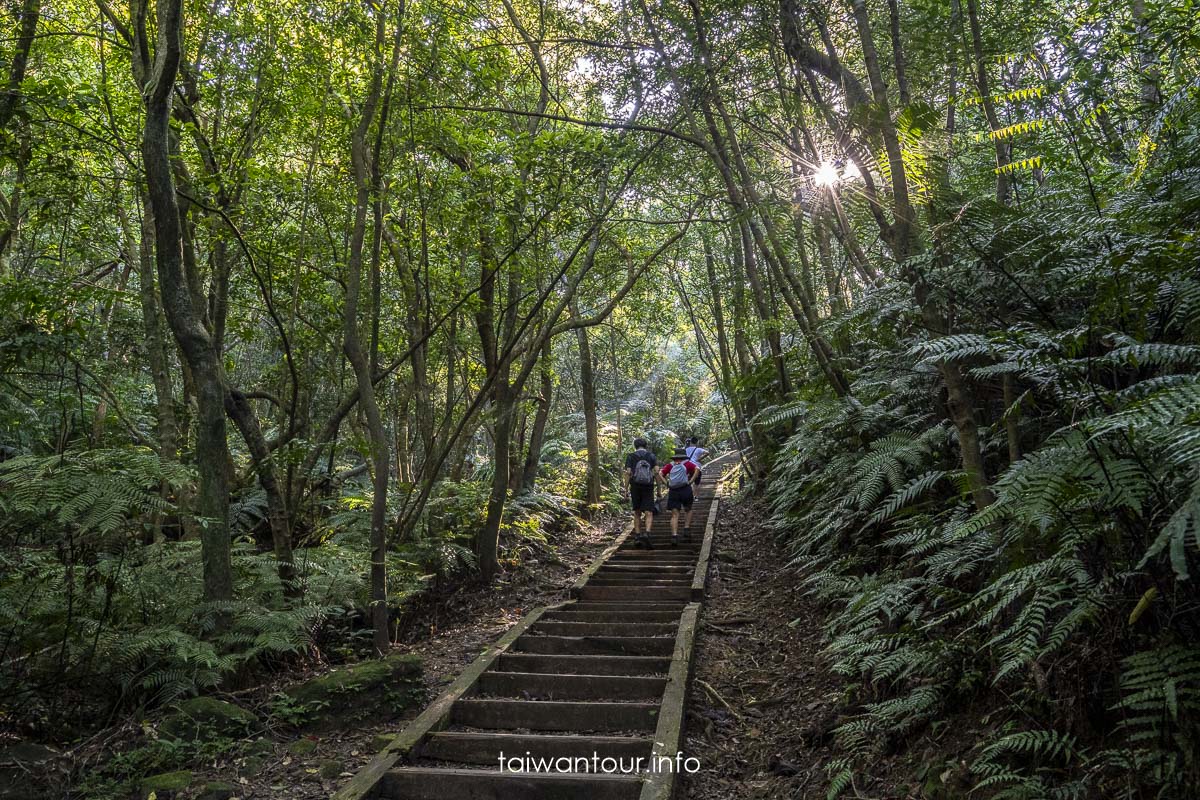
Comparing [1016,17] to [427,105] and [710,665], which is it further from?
Result: [710,665]

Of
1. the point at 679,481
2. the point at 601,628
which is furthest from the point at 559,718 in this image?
the point at 679,481

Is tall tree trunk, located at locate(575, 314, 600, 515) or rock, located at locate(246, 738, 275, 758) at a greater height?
tall tree trunk, located at locate(575, 314, 600, 515)

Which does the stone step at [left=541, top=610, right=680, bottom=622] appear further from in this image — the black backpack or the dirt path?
the black backpack

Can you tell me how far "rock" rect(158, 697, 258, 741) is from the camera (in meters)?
4.31

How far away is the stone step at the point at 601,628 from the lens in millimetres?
6742

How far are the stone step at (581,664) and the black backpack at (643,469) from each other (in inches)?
193

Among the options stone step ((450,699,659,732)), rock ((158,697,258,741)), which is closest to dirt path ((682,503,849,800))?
stone step ((450,699,659,732))

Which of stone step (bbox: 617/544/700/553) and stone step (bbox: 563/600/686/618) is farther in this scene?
stone step (bbox: 617/544/700/553)

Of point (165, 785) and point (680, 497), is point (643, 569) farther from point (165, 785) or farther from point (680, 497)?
point (165, 785)

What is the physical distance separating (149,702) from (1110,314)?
6087 millimetres

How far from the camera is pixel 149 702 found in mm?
4531

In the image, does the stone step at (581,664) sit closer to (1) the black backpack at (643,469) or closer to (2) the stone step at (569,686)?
(2) the stone step at (569,686)

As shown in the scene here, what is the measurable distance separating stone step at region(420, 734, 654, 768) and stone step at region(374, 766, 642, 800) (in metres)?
0.33

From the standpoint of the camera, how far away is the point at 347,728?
4863 mm
